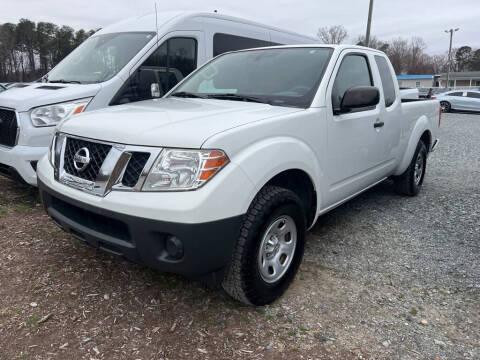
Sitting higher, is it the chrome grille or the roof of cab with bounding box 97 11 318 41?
the roof of cab with bounding box 97 11 318 41

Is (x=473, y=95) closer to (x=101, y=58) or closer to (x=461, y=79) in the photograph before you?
(x=101, y=58)

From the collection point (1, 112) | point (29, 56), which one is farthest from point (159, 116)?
point (29, 56)

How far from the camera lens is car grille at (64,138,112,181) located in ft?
7.65

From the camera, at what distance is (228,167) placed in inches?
85.3

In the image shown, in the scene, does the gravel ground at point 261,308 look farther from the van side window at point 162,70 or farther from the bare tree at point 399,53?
the bare tree at point 399,53

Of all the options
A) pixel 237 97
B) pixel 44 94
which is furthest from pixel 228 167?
pixel 44 94

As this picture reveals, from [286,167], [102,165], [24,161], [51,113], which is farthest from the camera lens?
[51,113]

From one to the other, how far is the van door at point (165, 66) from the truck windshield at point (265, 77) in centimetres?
78

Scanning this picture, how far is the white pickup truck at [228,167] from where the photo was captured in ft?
6.93

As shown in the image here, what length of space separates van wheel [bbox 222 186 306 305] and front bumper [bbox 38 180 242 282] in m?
0.12

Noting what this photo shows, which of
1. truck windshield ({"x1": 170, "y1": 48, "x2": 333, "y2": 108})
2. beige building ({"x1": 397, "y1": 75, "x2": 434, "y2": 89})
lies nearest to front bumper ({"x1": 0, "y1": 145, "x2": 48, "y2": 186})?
truck windshield ({"x1": 170, "y1": 48, "x2": 333, "y2": 108})

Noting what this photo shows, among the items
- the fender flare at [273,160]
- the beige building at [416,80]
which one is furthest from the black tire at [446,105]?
the beige building at [416,80]

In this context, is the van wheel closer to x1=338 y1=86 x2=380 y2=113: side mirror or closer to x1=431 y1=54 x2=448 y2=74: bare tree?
x1=338 y1=86 x2=380 y2=113: side mirror

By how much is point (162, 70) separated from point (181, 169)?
11.7ft
